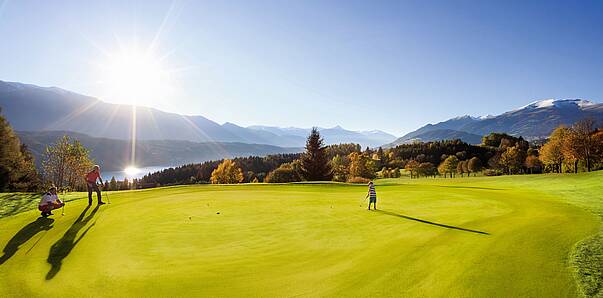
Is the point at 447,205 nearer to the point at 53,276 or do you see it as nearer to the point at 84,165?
the point at 53,276

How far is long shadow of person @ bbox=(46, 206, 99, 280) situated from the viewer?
402 inches

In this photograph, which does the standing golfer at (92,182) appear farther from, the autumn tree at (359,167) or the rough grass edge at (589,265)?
the autumn tree at (359,167)

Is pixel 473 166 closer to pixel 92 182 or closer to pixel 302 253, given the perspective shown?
pixel 92 182

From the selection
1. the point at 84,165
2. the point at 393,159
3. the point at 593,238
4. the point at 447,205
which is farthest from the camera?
the point at 393,159

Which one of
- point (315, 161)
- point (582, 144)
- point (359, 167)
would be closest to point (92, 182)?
point (315, 161)

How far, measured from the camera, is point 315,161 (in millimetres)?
76000

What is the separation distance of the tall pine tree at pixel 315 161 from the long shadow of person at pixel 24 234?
61.3m

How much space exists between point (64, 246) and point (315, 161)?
213 ft

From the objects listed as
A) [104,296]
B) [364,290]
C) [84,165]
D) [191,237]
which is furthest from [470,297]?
[84,165]

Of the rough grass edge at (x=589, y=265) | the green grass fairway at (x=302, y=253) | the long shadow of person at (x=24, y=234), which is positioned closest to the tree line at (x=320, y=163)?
the long shadow of person at (x=24, y=234)

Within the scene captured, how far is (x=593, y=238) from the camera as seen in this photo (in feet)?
38.9

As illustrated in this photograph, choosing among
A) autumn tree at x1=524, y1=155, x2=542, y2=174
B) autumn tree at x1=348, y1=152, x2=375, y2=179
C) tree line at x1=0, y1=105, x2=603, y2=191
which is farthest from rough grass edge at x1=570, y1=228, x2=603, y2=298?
autumn tree at x1=524, y1=155, x2=542, y2=174

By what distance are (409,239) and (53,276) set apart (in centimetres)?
1154

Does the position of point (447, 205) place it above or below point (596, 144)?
below
